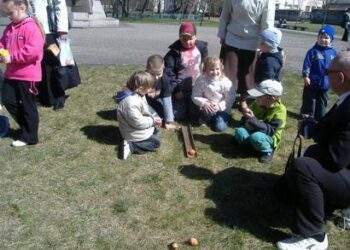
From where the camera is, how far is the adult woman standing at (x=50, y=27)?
563 centimetres

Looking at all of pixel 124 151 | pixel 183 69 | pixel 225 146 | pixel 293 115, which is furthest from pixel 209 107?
pixel 293 115

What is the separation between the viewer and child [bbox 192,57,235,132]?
17.6 feet

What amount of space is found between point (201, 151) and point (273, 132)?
84cm

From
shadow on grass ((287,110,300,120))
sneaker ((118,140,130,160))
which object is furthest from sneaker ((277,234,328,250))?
shadow on grass ((287,110,300,120))

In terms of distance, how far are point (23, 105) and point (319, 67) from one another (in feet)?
12.2

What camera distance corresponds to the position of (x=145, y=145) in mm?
4617

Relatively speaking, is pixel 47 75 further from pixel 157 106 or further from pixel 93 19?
pixel 93 19

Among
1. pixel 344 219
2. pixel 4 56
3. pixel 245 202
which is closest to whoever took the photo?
pixel 344 219

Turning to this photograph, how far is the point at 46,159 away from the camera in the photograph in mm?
4395

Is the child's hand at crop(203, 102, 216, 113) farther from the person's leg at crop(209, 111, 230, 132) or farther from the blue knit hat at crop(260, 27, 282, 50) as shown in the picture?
the blue knit hat at crop(260, 27, 282, 50)

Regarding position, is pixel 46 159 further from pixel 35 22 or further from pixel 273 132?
pixel 273 132

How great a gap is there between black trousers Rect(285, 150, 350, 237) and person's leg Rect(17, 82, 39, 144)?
9.59ft

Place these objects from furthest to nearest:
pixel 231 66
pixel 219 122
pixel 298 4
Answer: pixel 298 4
pixel 231 66
pixel 219 122

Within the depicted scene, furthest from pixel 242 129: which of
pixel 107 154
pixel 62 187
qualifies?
pixel 62 187
